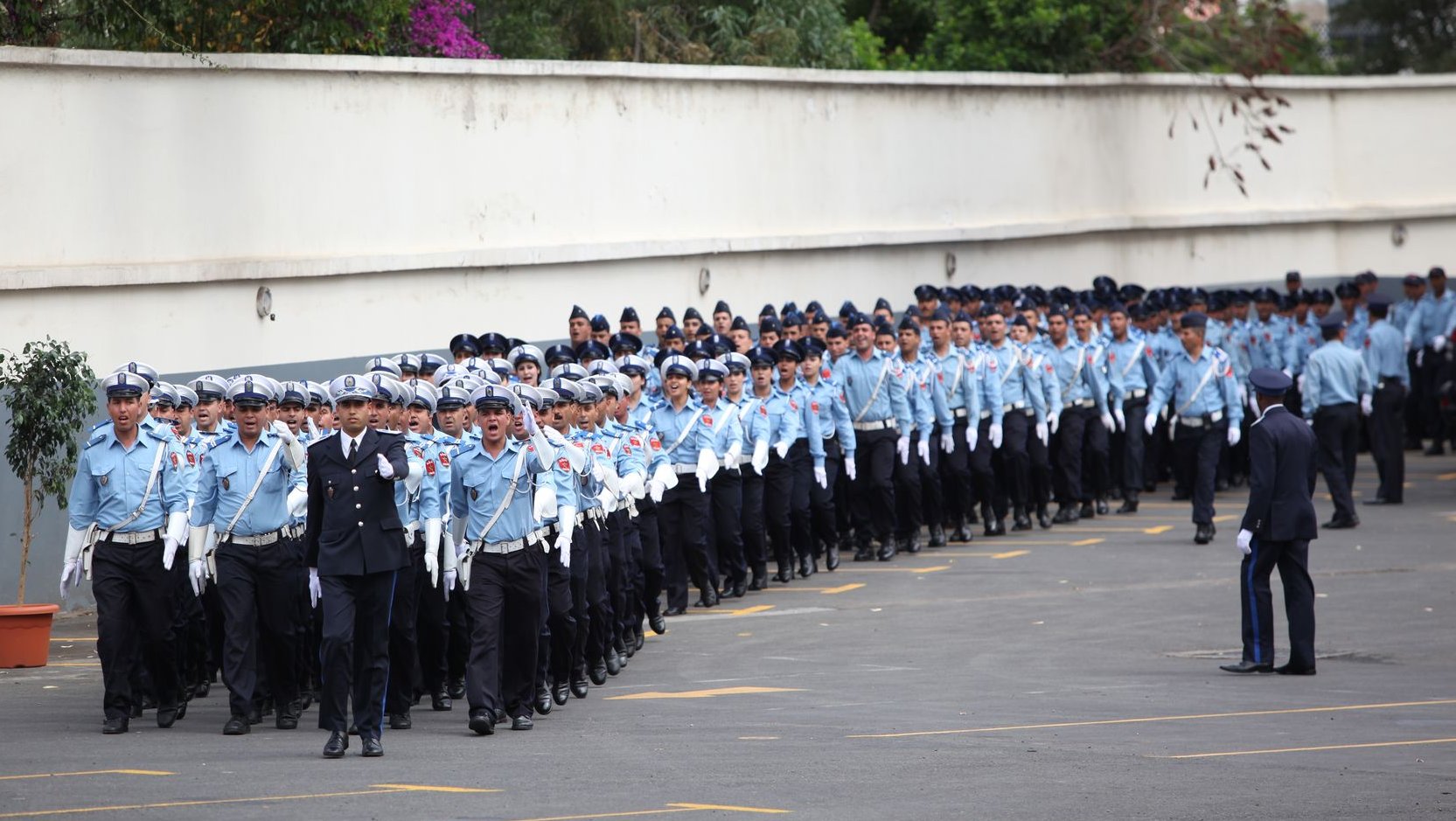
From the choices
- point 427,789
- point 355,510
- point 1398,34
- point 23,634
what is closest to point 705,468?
point 23,634

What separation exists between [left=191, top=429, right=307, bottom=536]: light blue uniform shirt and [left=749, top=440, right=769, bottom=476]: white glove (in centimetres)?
576

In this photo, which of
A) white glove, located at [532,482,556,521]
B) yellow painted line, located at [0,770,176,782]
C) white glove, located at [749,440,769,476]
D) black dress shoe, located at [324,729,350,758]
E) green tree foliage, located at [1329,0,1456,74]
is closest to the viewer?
yellow painted line, located at [0,770,176,782]

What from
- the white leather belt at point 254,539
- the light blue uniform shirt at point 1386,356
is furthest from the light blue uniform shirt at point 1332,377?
the white leather belt at point 254,539

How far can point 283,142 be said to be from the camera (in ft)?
68.4

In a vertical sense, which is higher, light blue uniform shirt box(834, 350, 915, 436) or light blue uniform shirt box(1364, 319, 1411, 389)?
light blue uniform shirt box(1364, 319, 1411, 389)

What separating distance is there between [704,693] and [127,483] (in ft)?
12.1

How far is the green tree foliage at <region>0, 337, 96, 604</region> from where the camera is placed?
52.7ft

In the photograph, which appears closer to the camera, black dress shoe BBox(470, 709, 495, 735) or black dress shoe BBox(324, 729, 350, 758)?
black dress shoe BBox(324, 729, 350, 758)

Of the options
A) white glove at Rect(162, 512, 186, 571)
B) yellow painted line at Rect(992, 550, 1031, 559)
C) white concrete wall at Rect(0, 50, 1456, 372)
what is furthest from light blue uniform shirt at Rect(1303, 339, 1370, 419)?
white glove at Rect(162, 512, 186, 571)

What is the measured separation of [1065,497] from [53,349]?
35.9 ft

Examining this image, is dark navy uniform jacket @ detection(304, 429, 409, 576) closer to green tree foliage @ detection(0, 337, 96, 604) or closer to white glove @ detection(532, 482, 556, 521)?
white glove @ detection(532, 482, 556, 521)

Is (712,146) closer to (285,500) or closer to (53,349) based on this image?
(53,349)

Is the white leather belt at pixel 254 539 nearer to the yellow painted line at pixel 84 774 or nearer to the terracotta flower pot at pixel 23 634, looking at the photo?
the yellow painted line at pixel 84 774

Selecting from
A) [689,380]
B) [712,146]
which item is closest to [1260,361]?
[712,146]
